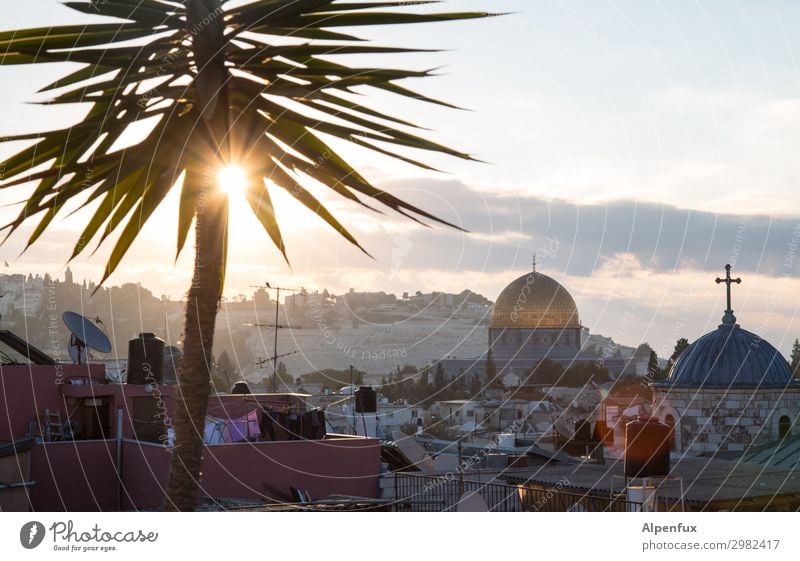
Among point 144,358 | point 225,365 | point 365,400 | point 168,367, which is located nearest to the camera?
point 144,358

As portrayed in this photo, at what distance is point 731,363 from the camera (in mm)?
32562

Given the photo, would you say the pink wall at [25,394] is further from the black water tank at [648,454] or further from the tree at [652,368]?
the tree at [652,368]

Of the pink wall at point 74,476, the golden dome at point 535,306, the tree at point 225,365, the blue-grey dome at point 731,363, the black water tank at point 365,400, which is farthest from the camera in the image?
the golden dome at point 535,306

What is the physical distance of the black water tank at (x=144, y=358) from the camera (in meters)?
22.4

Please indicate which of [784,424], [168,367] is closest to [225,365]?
[784,424]

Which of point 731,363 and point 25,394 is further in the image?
point 731,363

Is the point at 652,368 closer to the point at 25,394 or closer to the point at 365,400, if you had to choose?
the point at 365,400

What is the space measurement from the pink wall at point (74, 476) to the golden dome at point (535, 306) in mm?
78531

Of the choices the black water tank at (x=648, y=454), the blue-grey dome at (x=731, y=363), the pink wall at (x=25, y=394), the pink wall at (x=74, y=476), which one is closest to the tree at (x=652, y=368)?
the blue-grey dome at (x=731, y=363)

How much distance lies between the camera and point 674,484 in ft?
53.1

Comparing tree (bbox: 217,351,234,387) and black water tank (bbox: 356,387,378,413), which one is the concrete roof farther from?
tree (bbox: 217,351,234,387)

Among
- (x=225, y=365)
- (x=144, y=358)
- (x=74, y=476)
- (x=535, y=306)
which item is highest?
(x=535, y=306)

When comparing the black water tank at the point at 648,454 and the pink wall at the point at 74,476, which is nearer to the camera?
the black water tank at the point at 648,454

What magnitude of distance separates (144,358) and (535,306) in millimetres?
78335
